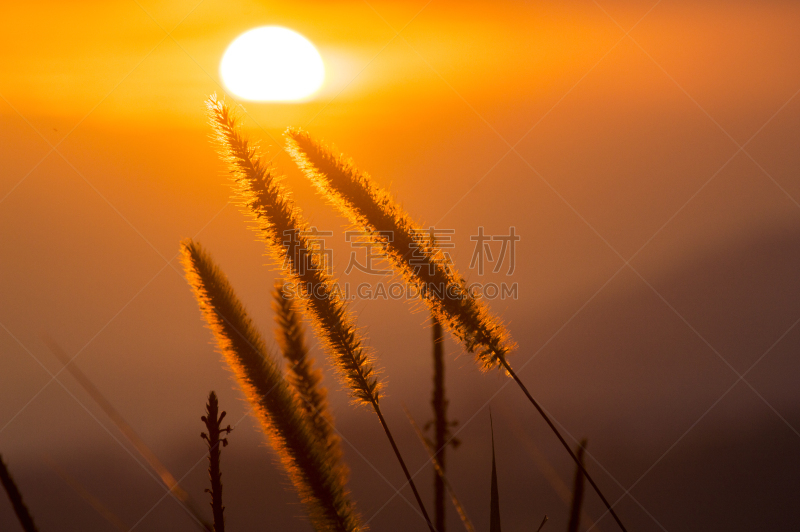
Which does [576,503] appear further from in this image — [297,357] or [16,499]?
[16,499]

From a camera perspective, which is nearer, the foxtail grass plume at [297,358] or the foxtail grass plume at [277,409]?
the foxtail grass plume at [277,409]

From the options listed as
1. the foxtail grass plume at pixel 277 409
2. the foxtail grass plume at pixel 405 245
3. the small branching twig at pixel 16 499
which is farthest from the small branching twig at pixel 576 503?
the small branching twig at pixel 16 499

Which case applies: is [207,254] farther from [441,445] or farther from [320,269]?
[441,445]

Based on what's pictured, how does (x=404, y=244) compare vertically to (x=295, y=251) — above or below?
below

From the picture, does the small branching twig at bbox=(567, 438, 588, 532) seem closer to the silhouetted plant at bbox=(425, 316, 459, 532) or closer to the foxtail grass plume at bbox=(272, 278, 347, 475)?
the silhouetted plant at bbox=(425, 316, 459, 532)

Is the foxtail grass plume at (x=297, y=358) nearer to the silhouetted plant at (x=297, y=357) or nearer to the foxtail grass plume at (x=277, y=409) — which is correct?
the silhouetted plant at (x=297, y=357)

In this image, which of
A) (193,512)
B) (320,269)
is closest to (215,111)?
(320,269)

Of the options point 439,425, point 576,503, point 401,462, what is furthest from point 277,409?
point 576,503

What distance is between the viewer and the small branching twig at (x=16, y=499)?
0.90 m

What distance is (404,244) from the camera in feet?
5.50

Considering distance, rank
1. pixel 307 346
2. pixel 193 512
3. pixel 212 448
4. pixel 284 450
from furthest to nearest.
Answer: pixel 307 346, pixel 284 450, pixel 193 512, pixel 212 448

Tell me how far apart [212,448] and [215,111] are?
1146 mm

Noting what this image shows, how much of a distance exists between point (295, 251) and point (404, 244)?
0.38m

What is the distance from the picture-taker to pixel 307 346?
66.3 inches
